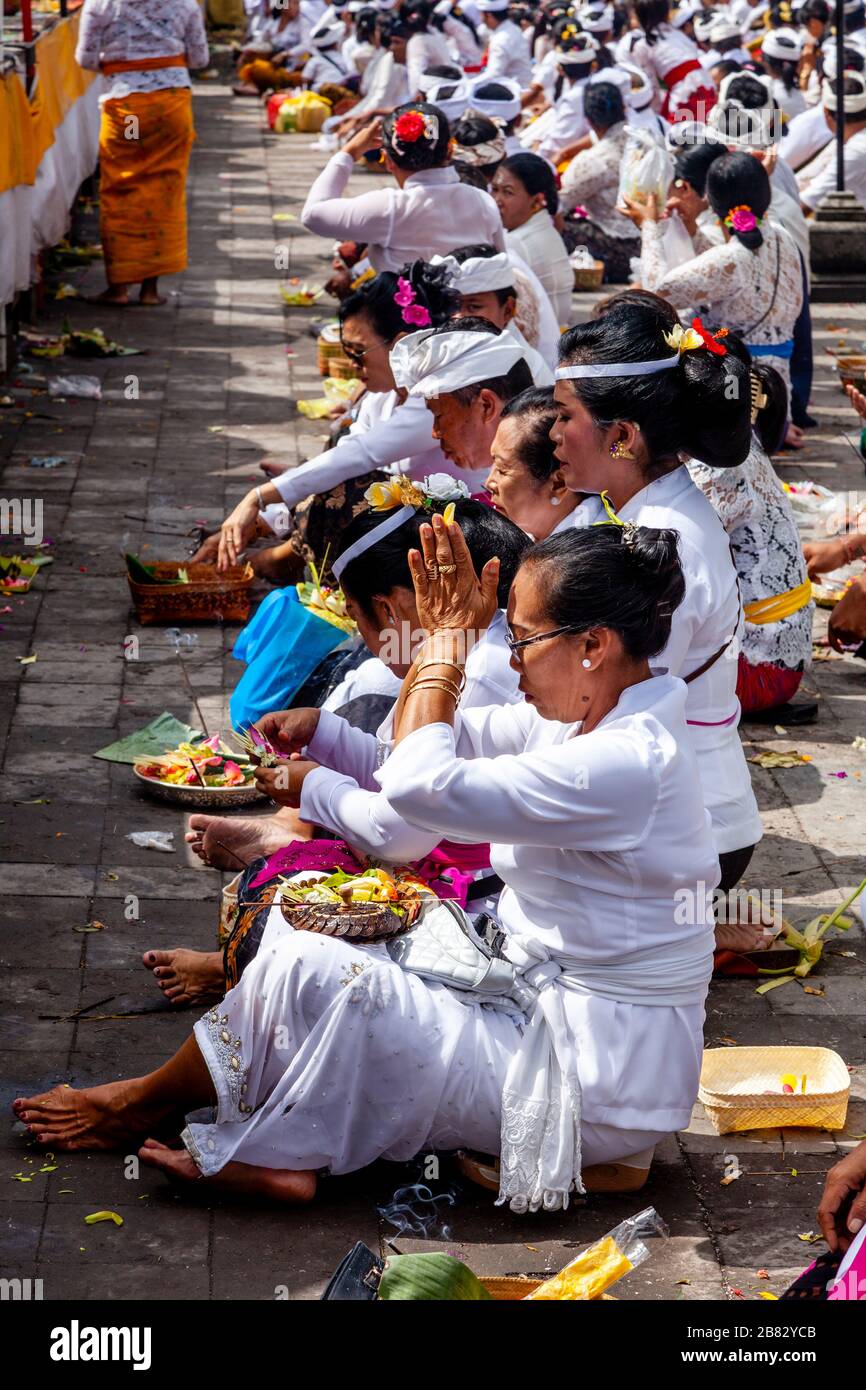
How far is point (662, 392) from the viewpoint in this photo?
3896 millimetres

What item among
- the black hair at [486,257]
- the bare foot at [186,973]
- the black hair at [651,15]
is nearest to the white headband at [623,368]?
Answer: the bare foot at [186,973]

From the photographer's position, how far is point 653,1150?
11.4 ft

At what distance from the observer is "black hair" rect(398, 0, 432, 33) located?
16.2 metres

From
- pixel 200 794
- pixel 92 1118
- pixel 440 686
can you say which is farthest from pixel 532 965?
pixel 200 794

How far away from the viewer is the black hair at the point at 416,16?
53.2ft

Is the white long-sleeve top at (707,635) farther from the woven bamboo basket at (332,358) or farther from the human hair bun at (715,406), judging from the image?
the woven bamboo basket at (332,358)

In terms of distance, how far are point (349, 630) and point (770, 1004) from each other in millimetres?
1773

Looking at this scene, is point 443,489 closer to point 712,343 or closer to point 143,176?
point 712,343

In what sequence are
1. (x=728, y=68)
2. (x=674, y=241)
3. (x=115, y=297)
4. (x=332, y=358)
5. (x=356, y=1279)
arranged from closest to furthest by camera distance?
1. (x=356, y=1279)
2. (x=674, y=241)
3. (x=332, y=358)
4. (x=115, y=297)
5. (x=728, y=68)

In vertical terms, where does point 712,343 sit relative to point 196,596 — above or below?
above

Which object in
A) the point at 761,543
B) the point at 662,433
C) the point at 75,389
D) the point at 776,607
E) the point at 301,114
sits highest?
the point at 662,433

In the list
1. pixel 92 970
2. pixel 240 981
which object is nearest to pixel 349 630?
pixel 92 970

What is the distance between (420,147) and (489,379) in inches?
98.2

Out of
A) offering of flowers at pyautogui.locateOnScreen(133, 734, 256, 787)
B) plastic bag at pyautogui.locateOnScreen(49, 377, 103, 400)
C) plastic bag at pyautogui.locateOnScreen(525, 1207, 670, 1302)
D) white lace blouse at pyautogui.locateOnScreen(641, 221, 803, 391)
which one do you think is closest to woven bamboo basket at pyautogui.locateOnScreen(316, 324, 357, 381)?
plastic bag at pyautogui.locateOnScreen(49, 377, 103, 400)
